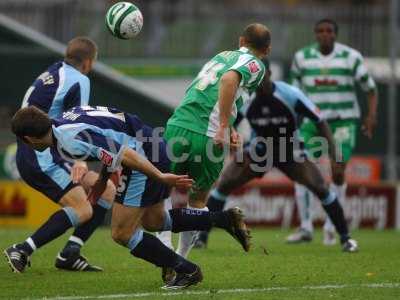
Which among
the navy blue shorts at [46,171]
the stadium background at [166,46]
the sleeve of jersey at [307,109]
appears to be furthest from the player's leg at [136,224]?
the stadium background at [166,46]

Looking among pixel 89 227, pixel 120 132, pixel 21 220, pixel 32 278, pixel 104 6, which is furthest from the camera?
pixel 104 6

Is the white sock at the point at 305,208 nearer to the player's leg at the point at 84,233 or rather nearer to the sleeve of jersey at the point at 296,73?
the sleeve of jersey at the point at 296,73

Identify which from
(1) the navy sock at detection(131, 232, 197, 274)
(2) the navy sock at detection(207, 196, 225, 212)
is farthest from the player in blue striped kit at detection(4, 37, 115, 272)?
(2) the navy sock at detection(207, 196, 225, 212)

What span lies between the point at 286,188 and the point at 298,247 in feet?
17.8

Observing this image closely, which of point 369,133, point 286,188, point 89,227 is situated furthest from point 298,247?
point 286,188

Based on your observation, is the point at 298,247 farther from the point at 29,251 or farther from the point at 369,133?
the point at 29,251

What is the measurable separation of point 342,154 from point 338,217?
126cm

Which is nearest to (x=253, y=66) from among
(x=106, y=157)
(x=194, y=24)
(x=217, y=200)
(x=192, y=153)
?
(x=192, y=153)

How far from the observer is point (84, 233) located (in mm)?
10133

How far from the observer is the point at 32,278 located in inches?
364

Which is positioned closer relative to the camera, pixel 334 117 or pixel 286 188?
pixel 334 117

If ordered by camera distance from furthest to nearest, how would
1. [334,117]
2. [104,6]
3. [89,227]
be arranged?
[104,6] → [334,117] → [89,227]

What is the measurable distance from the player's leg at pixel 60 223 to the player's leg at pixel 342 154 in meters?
4.24

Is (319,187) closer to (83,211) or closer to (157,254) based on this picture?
(83,211)
